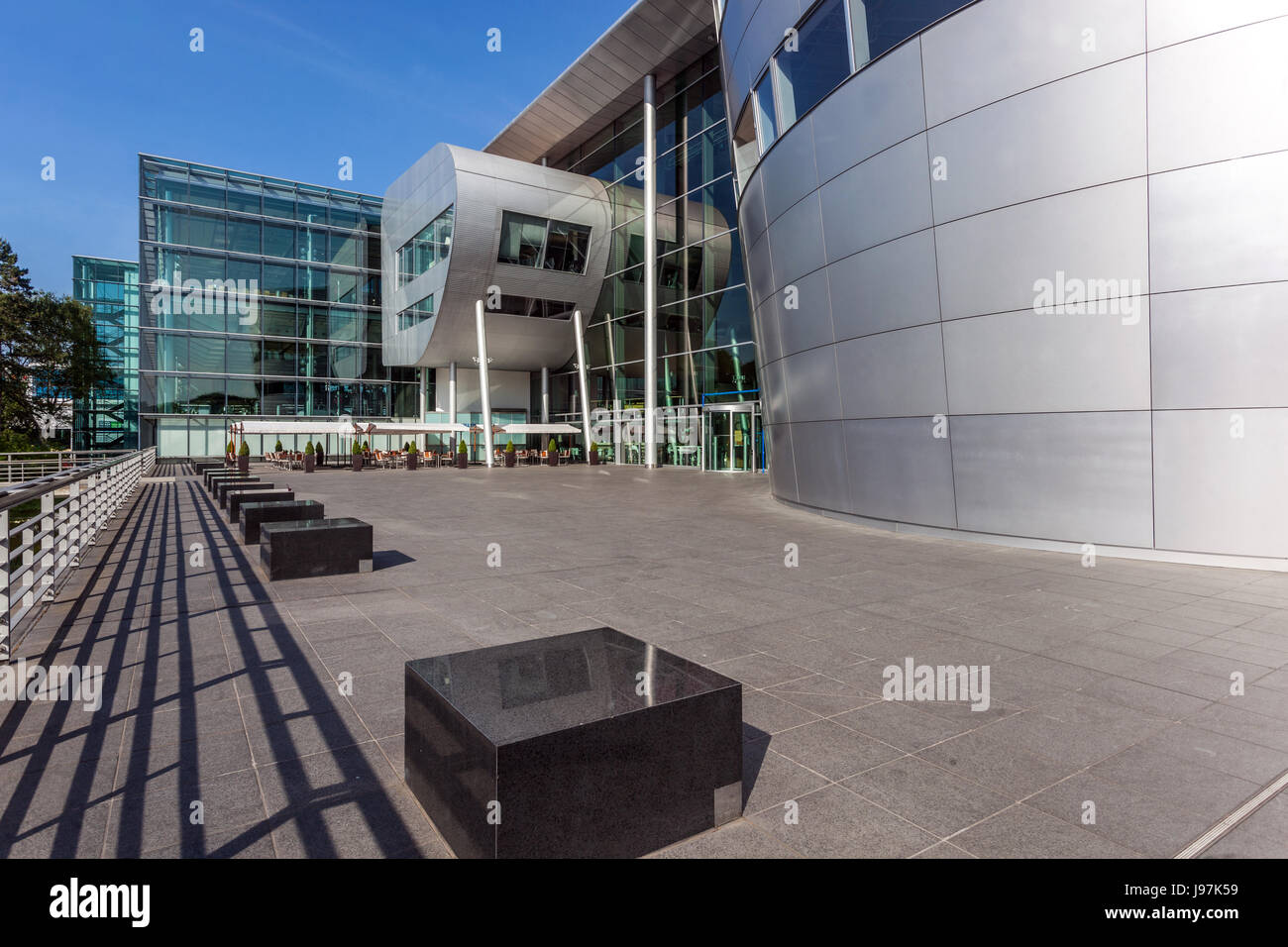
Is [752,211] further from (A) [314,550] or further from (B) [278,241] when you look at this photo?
(B) [278,241]

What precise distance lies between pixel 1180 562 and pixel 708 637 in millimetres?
7422

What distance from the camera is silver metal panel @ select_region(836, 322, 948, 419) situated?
12.1 metres

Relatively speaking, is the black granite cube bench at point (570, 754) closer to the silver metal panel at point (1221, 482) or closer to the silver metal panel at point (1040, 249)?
the silver metal panel at point (1221, 482)

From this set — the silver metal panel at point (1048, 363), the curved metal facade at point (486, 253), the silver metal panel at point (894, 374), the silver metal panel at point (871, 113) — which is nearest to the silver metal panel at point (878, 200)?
the silver metal panel at point (871, 113)

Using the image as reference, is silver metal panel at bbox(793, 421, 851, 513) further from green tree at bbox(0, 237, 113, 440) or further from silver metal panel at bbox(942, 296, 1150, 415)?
green tree at bbox(0, 237, 113, 440)

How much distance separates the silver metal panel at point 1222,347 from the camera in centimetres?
904

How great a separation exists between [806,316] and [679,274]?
2157 centimetres

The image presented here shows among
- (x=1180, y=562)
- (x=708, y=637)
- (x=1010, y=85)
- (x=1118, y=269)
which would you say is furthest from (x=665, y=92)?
(x=708, y=637)

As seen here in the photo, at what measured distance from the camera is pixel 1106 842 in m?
3.13

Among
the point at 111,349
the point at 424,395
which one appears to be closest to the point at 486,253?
the point at 424,395

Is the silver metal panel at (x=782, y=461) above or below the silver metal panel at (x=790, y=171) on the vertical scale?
below

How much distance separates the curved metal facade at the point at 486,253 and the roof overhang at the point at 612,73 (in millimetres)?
2782

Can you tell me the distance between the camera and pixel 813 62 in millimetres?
14133
